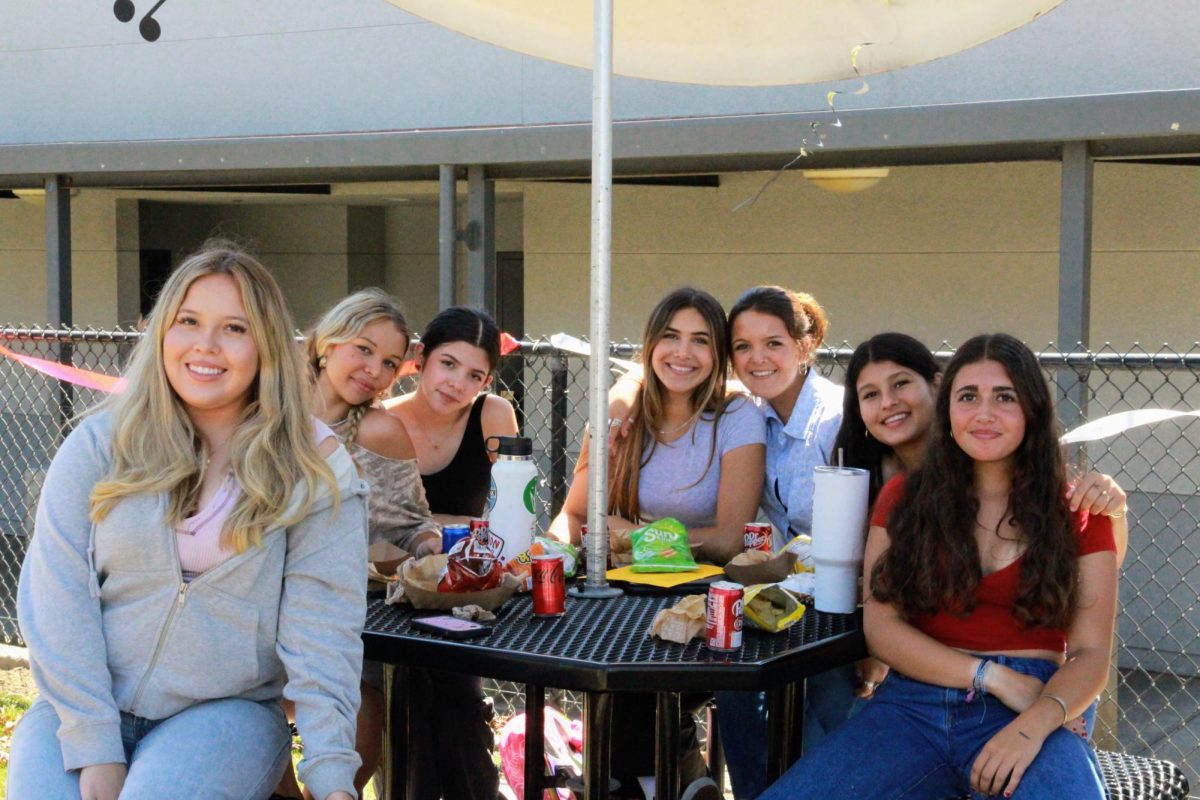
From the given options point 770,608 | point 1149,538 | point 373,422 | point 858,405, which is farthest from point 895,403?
point 1149,538

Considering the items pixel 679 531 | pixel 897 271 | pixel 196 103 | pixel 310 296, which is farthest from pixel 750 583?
pixel 310 296

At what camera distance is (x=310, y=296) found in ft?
43.2

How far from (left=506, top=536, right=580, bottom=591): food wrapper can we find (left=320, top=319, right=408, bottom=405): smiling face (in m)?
0.80

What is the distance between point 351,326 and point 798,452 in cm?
137

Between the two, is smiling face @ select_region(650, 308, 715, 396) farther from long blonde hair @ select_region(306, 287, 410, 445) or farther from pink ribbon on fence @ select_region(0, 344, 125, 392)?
pink ribbon on fence @ select_region(0, 344, 125, 392)

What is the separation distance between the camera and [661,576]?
10.7ft

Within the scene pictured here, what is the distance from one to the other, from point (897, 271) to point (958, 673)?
566 centimetres

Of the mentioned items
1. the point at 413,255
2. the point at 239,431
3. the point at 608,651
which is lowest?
the point at 608,651

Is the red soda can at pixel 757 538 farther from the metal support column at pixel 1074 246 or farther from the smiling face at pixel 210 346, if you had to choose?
the metal support column at pixel 1074 246

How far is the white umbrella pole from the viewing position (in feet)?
9.62

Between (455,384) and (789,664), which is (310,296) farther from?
(789,664)

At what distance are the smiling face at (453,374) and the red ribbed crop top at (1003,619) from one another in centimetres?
166

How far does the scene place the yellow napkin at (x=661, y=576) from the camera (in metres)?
3.20

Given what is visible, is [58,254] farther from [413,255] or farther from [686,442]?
[686,442]
